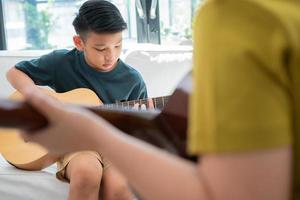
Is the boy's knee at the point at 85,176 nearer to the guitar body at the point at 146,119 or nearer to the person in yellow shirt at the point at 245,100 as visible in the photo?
the guitar body at the point at 146,119

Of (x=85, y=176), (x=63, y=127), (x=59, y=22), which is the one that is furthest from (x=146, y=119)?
(x=59, y=22)

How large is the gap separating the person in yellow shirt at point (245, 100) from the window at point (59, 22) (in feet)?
8.45

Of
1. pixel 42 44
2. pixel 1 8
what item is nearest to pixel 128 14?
pixel 42 44

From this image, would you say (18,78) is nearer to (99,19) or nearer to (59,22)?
(99,19)

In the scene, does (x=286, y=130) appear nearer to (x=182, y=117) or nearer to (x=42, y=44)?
(x=182, y=117)

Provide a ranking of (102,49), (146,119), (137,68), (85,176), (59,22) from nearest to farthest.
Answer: (146,119), (85,176), (102,49), (137,68), (59,22)

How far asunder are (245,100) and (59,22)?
3023 mm

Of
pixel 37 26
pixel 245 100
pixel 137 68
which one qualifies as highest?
pixel 245 100

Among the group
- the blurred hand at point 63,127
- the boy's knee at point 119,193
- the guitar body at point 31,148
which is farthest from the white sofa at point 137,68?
the blurred hand at point 63,127

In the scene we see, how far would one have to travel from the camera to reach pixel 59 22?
3320 mm

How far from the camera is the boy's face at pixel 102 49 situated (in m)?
1.87

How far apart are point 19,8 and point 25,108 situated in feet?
9.59

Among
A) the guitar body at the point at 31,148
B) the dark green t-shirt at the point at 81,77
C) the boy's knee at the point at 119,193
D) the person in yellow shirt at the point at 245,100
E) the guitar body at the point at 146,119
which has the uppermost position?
the person in yellow shirt at the point at 245,100

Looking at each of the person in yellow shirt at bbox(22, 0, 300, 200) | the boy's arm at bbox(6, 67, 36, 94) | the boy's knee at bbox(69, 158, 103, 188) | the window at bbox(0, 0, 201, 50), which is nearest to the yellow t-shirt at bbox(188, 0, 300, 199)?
the person in yellow shirt at bbox(22, 0, 300, 200)
